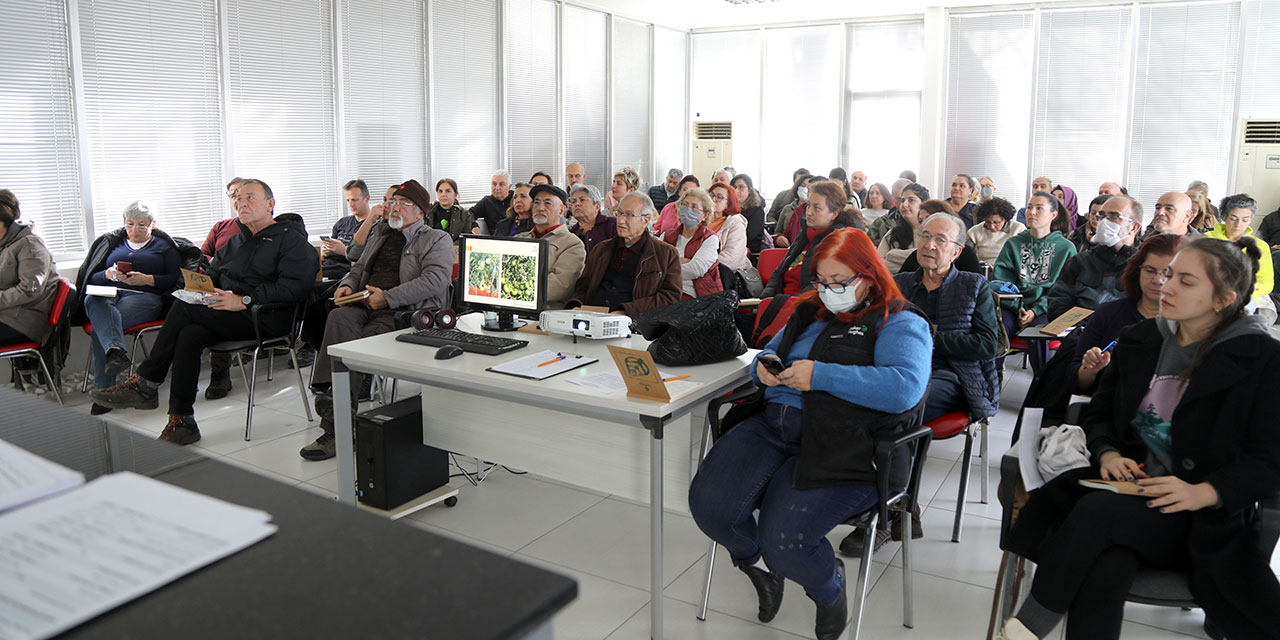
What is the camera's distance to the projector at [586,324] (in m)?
3.24

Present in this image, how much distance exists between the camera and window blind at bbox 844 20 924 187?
1071 cm

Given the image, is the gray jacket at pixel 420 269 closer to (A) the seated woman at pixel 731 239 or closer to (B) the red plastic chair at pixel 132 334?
(B) the red plastic chair at pixel 132 334

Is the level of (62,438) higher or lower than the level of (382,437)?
higher

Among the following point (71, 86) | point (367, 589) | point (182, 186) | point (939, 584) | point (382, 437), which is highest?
point (71, 86)

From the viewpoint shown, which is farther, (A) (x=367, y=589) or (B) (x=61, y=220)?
(B) (x=61, y=220)

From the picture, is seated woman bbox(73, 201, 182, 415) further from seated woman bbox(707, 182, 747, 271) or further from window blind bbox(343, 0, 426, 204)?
seated woman bbox(707, 182, 747, 271)

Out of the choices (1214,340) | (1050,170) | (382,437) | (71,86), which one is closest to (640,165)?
(1050,170)

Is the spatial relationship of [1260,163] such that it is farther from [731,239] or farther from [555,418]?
[555,418]

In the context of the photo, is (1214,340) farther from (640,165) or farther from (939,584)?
(640,165)

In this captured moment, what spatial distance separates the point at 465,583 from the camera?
0.81 metres

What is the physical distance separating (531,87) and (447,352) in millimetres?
6865

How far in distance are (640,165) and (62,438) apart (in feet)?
34.3

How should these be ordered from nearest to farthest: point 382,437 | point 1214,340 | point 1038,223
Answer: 1. point 1214,340
2. point 382,437
3. point 1038,223

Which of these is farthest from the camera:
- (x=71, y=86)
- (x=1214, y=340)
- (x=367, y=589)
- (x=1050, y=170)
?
(x=1050, y=170)
